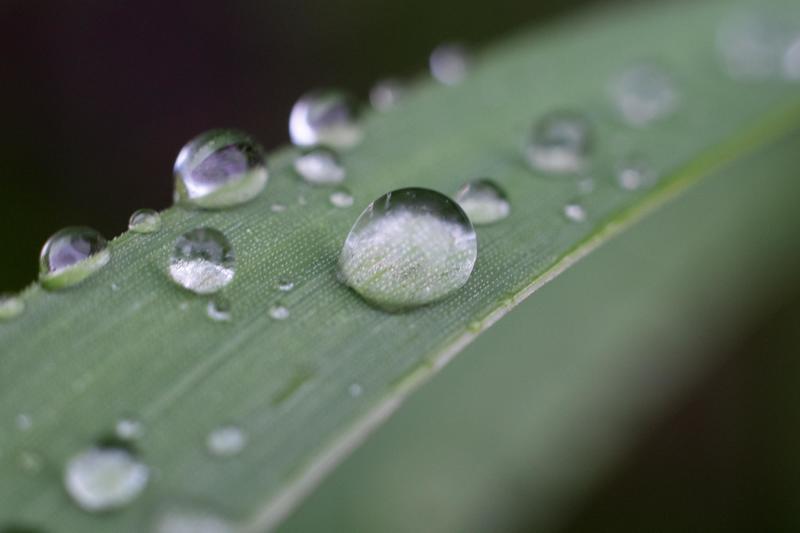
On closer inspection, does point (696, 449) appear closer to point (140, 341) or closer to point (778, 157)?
point (778, 157)

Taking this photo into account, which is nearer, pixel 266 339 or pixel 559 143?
pixel 266 339

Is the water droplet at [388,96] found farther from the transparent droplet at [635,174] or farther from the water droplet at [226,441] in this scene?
the water droplet at [226,441]

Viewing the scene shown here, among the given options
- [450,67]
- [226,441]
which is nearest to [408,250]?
[226,441]

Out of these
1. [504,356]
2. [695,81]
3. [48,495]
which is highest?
[695,81]

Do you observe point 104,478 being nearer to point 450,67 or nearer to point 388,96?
point 388,96

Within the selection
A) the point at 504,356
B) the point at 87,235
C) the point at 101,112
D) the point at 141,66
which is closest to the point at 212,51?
the point at 141,66

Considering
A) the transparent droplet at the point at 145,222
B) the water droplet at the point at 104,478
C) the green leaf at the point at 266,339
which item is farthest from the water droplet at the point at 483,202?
the water droplet at the point at 104,478

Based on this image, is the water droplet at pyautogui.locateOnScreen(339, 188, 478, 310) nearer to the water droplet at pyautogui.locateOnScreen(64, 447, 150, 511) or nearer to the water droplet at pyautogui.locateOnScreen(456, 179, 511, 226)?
the water droplet at pyautogui.locateOnScreen(456, 179, 511, 226)
